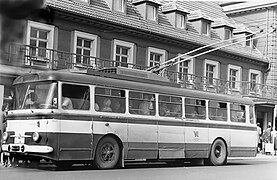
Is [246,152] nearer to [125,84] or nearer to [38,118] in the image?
[125,84]

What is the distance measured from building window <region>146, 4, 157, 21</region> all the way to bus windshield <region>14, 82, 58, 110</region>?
16435 millimetres

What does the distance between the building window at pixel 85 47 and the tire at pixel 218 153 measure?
8.24m

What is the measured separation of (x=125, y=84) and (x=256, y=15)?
26.4 meters

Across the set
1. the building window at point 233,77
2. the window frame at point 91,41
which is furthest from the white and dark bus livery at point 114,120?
the building window at point 233,77

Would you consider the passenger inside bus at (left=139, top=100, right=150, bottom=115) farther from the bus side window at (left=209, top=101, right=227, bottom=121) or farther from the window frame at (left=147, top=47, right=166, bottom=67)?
the window frame at (left=147, top=47, right=166, bottom=67)

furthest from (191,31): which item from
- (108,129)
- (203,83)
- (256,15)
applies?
(108,129)

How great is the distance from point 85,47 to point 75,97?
455 inches

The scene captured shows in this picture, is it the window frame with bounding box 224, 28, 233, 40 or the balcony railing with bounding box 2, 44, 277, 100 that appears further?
the window frame with bounding box 224, 28, 233, 40

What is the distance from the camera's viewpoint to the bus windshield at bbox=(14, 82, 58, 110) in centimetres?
1130

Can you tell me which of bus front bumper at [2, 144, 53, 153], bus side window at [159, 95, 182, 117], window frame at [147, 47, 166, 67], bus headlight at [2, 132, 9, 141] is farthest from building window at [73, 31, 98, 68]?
bus front bumper at [2, 144, 53, 153]

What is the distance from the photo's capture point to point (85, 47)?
23312 mm

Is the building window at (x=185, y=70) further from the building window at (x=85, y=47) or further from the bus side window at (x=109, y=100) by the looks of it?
the bus side window at (x=109, y=100)

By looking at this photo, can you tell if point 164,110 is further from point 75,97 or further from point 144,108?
point 75,97

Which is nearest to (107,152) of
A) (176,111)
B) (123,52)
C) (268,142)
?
(176,111)
